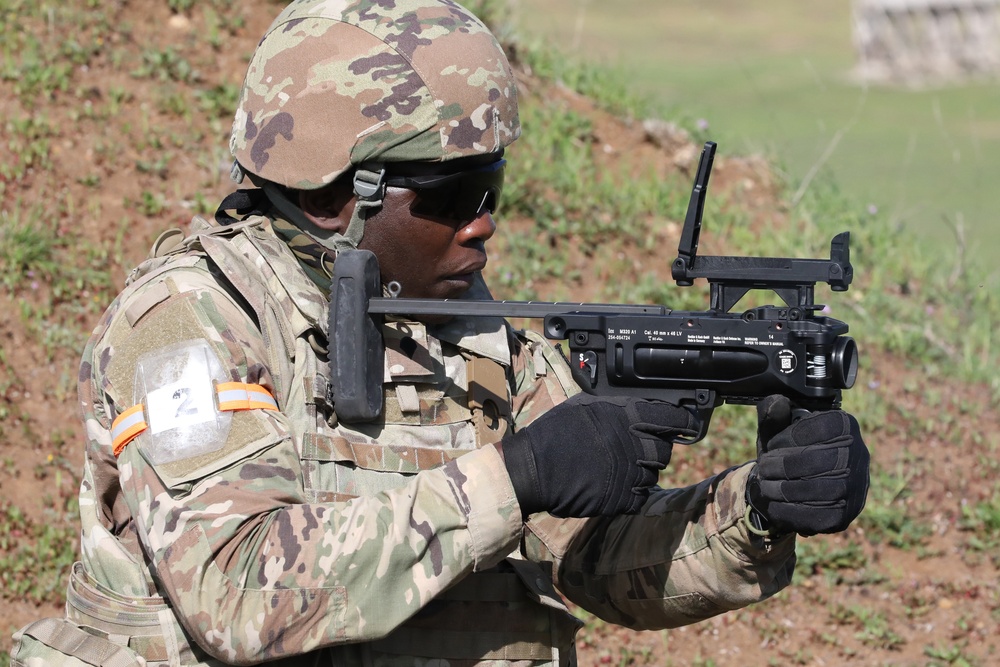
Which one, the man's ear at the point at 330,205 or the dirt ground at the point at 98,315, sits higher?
the man's ear at the point at 330,205

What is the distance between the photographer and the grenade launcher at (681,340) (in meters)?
2.53

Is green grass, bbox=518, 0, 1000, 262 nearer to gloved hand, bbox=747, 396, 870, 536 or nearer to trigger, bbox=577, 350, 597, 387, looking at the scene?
gloved hand, bbox=747, 396, 870, 536

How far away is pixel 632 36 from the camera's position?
72.0ft

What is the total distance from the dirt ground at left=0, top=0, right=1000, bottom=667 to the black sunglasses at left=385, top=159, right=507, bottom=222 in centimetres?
242

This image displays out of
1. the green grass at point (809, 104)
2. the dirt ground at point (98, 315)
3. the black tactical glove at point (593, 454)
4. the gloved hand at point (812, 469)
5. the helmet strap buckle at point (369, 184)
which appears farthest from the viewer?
the green grass at point (809, 104)

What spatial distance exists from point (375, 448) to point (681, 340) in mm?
694

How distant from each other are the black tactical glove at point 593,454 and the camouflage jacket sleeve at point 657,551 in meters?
0.42

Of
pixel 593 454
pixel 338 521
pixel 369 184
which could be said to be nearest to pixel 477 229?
pixel 369 184

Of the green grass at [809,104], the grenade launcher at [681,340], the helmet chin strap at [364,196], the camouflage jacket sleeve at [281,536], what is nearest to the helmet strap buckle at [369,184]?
the helmet chin strap at [364,196]

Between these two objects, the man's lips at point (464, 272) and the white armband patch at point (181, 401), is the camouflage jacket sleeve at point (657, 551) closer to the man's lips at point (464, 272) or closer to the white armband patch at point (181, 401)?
the man's lips at point (464, 272)

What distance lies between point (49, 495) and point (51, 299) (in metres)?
0.96

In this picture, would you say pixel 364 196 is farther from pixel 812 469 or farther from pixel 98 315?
pixel 98 315

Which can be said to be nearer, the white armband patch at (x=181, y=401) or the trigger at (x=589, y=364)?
the white armband patch at (x=181, y=401)

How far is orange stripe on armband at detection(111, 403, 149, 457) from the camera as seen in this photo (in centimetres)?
245
